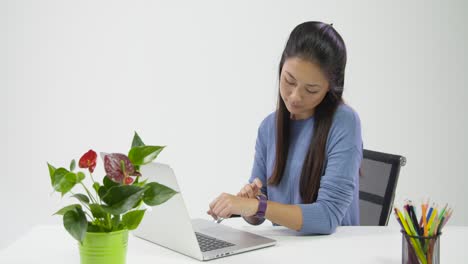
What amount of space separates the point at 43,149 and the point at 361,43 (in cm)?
198

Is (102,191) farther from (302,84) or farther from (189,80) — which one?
(189,80)

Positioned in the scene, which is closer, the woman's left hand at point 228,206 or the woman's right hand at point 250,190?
the woman's left hand at point 228,206

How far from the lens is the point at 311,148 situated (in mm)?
1708

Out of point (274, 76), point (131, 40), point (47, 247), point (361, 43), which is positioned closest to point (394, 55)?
point (361, 43)

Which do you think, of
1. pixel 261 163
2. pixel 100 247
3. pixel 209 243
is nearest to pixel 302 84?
pixel 261 163

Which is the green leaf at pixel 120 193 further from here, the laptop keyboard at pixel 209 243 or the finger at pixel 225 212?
the finger at pixel 225 212

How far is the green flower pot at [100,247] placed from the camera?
102 centimetres

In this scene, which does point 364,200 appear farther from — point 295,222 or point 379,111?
point 379,111

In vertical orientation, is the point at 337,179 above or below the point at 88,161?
below

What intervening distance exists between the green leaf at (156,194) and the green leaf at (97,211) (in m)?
0.09

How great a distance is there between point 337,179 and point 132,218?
72 cm

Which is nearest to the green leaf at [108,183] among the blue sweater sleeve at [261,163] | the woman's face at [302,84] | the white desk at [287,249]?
the white desk at [287,249]

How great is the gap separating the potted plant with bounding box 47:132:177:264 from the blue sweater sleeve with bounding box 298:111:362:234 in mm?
599

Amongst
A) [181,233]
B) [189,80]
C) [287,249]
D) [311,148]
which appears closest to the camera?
[181,233]
